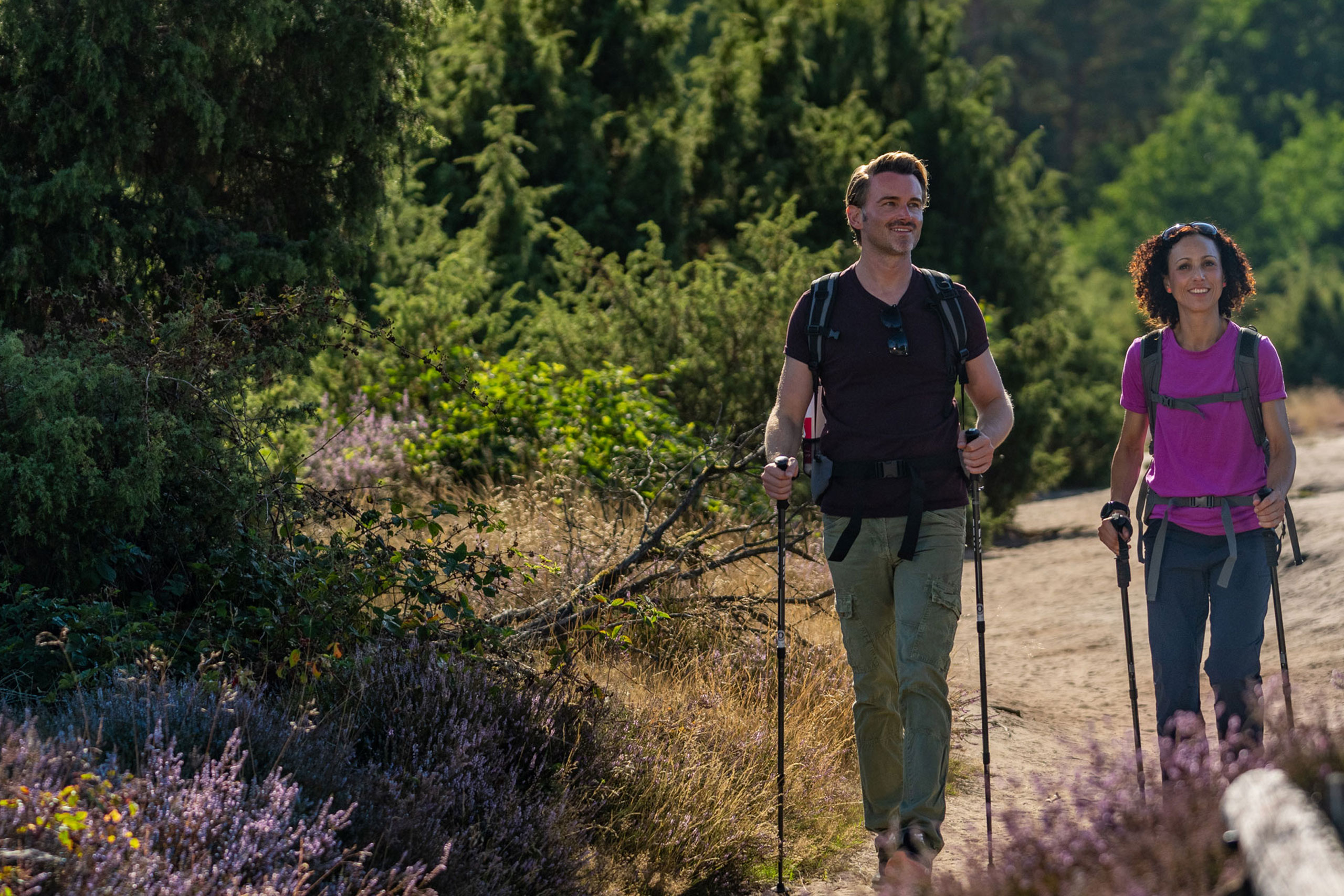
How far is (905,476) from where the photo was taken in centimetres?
448

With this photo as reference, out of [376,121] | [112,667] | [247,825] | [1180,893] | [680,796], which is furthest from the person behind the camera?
[376,121]

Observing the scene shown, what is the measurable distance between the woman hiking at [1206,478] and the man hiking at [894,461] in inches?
22.9

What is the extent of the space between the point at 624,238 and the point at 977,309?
36.6ft

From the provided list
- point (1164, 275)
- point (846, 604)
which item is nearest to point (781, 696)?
point (846, 604)

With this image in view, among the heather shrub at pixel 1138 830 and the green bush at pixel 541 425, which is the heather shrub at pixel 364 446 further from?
the heather shrub at pixel 1138 830

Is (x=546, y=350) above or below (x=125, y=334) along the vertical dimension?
above

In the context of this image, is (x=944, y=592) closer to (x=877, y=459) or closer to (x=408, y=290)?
(x=877, y=459)

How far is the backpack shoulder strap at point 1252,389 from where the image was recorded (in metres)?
4.60

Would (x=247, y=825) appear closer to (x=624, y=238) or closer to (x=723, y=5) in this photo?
(x=624, y=238)

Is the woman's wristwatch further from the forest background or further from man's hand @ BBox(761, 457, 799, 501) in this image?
the forest background

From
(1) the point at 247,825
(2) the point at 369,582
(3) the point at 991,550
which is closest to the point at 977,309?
(2) the point at 369,582

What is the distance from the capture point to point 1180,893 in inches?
99.0

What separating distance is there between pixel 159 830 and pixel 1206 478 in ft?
11.2

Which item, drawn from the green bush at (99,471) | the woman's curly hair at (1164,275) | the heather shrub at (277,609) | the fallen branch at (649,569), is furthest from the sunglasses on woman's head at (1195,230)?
the green bush at (99,471)
